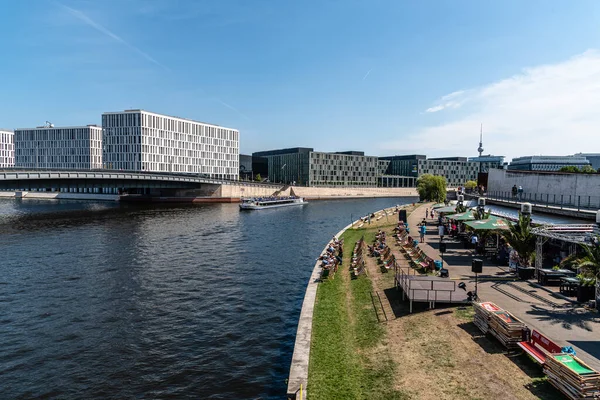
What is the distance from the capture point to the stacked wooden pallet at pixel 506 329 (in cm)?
1381

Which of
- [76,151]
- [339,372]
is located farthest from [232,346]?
[76,151]

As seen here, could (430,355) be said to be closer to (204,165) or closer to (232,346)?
(232,346)

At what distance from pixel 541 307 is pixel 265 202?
87028mm

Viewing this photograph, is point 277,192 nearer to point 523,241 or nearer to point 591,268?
point 523,241

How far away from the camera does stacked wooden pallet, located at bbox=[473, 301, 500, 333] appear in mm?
15180

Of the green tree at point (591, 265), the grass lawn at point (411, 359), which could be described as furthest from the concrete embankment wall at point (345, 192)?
the green tree at point (591, 265)

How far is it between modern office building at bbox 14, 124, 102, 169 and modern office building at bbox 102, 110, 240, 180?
116 feet

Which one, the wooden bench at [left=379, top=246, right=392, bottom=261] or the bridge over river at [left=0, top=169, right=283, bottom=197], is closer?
the wooden bench at [left=379, top=246, right=392, bottom=261]

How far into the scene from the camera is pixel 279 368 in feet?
53.9

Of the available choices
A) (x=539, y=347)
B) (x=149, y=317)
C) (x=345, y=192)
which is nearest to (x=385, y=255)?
(x=149, y=317)

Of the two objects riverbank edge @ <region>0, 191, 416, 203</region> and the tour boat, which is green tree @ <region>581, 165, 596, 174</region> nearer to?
the tour boat

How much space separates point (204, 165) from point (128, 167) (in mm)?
32805

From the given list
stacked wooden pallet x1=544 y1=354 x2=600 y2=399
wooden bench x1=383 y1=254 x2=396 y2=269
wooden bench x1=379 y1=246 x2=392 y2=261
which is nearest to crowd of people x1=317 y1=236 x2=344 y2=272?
wooden bench x1=379 y1=246 x2=392 y2=261

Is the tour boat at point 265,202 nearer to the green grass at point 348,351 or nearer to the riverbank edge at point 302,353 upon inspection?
the green grass at point 348,351
